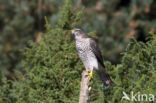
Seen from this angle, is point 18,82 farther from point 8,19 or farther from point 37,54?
point 8,19

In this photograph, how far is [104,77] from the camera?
8656 millimetres

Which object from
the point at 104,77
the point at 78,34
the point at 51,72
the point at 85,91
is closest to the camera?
the point at 85,91

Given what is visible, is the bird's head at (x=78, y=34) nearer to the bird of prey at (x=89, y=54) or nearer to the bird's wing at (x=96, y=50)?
the bird of prey at (x=89, y=54)

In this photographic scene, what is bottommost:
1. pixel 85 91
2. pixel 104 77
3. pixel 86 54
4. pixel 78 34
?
pixel 85 91

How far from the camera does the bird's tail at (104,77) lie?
8502 millimetres

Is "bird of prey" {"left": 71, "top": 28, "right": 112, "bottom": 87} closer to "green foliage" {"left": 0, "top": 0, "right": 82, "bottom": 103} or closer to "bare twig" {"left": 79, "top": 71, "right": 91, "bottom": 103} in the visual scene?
"green foliage" {"left": 0, "top": 0, "right": 82, "bottom": 103}

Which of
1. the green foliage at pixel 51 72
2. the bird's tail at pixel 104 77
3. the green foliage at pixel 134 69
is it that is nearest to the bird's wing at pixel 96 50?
the bird's tail at pixel 104 77

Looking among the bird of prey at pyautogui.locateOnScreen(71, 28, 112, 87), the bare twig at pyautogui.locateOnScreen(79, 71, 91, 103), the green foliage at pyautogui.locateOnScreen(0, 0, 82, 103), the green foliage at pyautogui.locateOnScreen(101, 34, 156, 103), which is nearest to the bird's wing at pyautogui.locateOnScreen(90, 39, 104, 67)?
the bird of prey at pyautogui.locateOnScreen(71, 28, 112, 87)

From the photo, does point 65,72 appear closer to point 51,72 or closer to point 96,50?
point 51,72

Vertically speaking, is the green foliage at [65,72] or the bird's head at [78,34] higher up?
the bird's head at [78,34]

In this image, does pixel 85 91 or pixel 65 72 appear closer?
pixel 85 91

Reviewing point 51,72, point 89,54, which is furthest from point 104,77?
point 51,72

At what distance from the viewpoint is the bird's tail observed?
8.50 meters

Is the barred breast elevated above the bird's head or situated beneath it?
situated beneath
